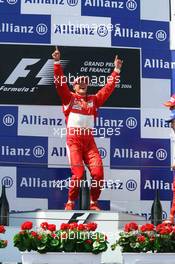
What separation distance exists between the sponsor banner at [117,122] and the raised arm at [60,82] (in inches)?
17.6

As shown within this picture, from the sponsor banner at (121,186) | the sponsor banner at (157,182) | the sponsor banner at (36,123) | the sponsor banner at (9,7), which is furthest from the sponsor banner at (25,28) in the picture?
the sponsor banner at (157,182)

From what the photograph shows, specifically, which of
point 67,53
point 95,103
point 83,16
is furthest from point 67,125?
point 83,16

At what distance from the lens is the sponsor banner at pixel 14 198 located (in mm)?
5051

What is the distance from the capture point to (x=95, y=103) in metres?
4.97

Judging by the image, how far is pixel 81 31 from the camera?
5.26 m

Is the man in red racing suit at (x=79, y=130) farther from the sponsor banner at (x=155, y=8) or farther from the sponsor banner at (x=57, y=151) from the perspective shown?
the sponsor banner at (x=155, y=8)

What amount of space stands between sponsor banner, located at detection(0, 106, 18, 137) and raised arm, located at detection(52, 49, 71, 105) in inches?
19.0

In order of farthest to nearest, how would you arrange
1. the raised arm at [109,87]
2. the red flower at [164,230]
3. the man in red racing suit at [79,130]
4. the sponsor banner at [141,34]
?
the sponsor banner at [141,34] → the raised arm at [109,87] → the man in red racing suit at [79,130] → the red flower at [164,230]

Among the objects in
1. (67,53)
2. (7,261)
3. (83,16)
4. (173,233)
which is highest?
(83,16)

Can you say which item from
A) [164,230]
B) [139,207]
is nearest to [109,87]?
[139,207]

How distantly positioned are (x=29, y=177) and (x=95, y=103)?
86cm

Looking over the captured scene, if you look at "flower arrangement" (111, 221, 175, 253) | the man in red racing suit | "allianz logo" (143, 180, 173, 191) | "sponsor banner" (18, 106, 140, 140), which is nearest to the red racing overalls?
the man in red racing suit

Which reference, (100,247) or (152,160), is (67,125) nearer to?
(152,160)

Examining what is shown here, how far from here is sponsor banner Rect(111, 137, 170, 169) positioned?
17.2 feet
